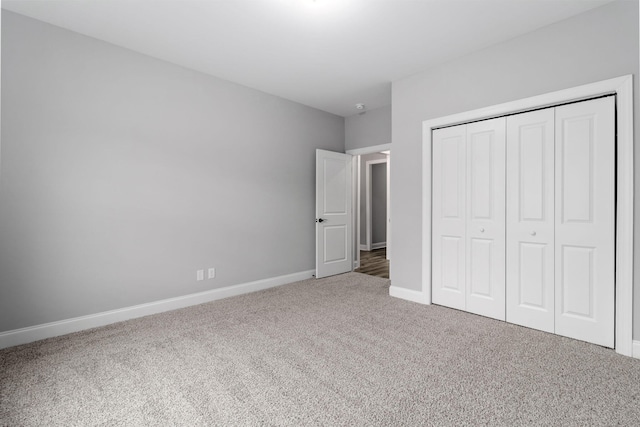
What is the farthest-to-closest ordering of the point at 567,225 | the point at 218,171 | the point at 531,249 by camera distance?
the point at 218,171 → the point at 531,249 → the point at 567,225

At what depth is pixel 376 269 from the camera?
5672mm

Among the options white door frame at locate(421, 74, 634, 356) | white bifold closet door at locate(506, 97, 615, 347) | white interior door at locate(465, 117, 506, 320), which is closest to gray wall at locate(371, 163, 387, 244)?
white interior door at locate(465, 117, 506, 320)

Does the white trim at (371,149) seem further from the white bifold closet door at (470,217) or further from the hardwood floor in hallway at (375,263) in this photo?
the hardwood floor in hallway at (375,263)

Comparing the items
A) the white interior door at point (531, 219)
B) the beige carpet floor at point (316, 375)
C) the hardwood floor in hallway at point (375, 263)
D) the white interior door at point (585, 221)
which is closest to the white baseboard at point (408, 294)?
the beige carpet floor at point (316, 375)

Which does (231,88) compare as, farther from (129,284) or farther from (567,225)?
(567,225)

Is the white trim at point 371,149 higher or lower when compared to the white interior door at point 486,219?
higher

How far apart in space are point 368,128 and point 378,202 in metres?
3.51

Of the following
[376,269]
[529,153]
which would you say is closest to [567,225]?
[529,153]

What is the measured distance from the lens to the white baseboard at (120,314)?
262cm

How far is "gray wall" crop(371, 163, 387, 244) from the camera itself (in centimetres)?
827

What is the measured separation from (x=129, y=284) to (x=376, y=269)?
389 centimetres

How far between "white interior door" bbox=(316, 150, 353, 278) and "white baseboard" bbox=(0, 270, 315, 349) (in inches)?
36.3

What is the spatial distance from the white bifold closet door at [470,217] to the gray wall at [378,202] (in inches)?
183

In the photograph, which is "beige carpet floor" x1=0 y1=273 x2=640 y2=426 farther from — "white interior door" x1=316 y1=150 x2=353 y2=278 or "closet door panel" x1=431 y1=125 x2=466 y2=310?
"white interior door" x1=316 y1=150 x2=353 y2=278
